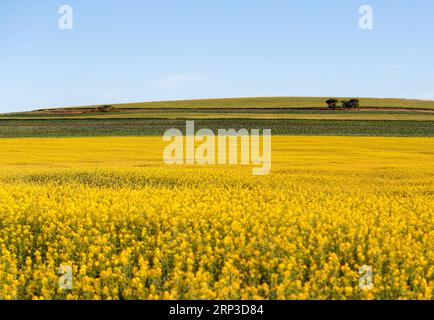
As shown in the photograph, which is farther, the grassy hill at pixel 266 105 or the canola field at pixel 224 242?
the grassy hill at pixel 266 105

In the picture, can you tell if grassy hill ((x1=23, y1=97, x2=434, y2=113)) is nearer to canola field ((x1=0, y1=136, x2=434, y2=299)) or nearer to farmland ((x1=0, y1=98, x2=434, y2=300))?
farmland ((x1=0, y1=98, x2=434, y2=300))

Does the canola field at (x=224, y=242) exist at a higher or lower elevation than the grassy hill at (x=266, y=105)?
lower

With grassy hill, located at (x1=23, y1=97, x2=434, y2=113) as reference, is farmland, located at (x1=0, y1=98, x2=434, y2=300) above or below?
below

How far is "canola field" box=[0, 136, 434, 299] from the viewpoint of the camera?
7.63 meters

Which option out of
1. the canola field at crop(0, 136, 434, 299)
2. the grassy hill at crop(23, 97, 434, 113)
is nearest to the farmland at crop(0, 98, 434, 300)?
the canola field at crop(0, 136, 434, 299)

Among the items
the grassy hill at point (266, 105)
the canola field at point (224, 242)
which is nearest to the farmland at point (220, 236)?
A: the canola field at point (224, 242)

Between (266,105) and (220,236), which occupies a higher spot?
(266,105)

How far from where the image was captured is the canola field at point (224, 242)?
763 cm

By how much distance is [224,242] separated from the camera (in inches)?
351

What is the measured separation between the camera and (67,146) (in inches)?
1414

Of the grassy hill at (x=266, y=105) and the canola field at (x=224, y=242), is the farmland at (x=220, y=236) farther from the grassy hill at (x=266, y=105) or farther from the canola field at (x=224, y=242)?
the grassy hill at (x=266, y=105)

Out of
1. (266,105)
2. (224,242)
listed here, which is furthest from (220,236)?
(266,105)

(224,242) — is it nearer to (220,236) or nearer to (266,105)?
(220,236)
